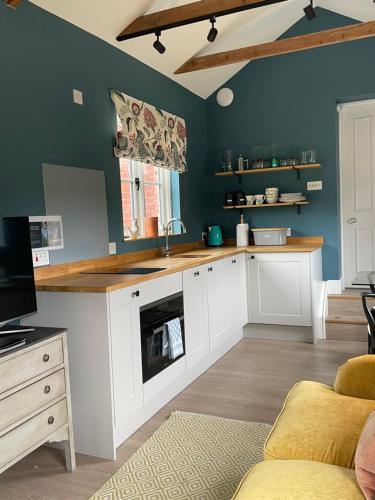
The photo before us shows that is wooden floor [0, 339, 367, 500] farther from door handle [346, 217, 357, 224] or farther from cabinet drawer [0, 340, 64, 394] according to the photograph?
door handle [346, 217, 357, 224]

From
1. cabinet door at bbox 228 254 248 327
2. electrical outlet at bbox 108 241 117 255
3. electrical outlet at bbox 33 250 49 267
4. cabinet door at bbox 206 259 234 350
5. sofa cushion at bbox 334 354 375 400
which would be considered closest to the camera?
sofa cushion at bbox 334 354 375 400

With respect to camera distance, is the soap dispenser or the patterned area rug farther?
the soap dispenser

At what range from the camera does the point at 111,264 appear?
3473mm

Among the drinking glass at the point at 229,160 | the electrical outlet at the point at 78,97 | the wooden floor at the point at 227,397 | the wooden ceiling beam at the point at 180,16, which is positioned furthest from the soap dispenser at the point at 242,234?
the electrical outlet at the point at 78,97

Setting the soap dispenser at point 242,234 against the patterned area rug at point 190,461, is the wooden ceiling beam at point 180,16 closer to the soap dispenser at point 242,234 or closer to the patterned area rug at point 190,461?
the soap dispenser at point 242,234

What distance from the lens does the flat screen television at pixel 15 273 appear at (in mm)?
2091

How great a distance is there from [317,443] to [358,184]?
406cm

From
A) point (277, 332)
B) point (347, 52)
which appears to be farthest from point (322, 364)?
point (347, 52)

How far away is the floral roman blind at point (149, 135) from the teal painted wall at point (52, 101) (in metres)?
0.09

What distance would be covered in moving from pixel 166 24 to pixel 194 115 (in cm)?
170

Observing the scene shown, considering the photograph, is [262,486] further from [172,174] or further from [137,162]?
[172,174]

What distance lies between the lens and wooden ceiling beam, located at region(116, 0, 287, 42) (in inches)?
124

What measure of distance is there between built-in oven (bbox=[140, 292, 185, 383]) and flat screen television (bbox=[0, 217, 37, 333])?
2.34 ft

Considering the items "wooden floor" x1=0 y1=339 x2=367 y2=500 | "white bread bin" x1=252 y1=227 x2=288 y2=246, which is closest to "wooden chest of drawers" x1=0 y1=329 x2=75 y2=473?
"wooden floor" x1=0 y1=339 x2=367 y2=500
